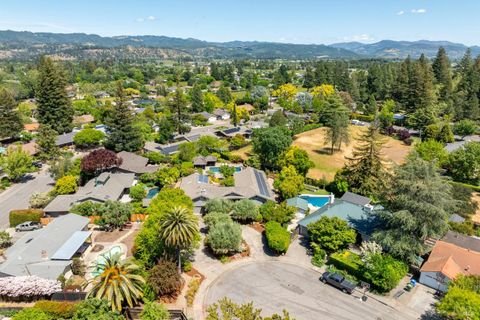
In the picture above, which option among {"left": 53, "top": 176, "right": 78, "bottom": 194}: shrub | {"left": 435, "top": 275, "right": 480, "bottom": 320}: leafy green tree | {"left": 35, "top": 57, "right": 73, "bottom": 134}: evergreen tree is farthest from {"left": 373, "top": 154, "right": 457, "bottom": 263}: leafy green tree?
{"left": 35, "top": 57, "right": 73, "bottom": 134}: evergreen tree

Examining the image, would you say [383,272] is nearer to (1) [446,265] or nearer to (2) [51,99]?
(1) [446,265]

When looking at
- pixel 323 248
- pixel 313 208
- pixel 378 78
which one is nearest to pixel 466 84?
pixel 378 78

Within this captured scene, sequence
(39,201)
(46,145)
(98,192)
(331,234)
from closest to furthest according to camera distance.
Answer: (331,234) → (39,201) → (98,192) → (46,145)

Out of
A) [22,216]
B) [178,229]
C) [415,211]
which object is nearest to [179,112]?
[22,216]

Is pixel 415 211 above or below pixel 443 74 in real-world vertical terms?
below

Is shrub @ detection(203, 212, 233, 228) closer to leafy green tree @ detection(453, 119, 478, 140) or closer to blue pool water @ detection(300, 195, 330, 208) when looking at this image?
blue pool water @ detection(300, 195, 330, 208)

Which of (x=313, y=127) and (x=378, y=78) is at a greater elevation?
(x=378, y=78)

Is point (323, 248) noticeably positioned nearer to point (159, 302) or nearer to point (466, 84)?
point (159, 302)
